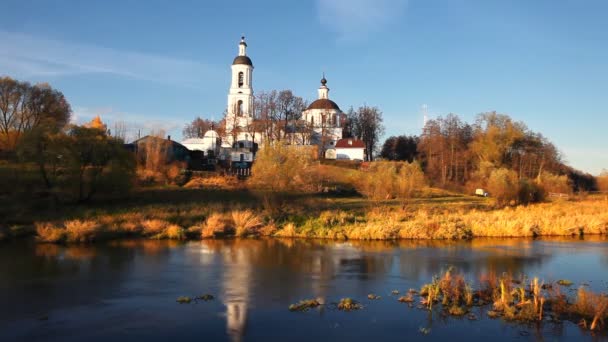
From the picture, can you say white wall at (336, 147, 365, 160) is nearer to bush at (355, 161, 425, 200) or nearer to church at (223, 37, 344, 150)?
church at (223, 37, 344, 150)

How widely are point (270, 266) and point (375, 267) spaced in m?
3.69

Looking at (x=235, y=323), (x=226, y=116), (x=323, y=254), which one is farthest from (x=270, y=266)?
(x=226, y=116)

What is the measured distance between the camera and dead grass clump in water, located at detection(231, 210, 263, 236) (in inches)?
1025

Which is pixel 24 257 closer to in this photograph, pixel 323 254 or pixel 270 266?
pixel 270 266

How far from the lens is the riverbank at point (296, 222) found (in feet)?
83.3

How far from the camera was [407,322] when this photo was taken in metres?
12.1

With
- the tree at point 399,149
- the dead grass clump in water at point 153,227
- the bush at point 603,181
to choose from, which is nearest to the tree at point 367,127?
the tree at point 399,149

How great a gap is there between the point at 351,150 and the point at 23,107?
37.3 m

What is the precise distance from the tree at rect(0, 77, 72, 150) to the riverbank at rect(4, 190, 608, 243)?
86.9 ft

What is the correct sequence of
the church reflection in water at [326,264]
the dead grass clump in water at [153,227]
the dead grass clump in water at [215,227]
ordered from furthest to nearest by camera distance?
the dead grass clump in water at [153,227] < the dead grass clump in water at [215,227] < the church reflection in water at [326,264]

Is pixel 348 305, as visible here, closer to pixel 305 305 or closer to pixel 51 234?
pixel 305 305

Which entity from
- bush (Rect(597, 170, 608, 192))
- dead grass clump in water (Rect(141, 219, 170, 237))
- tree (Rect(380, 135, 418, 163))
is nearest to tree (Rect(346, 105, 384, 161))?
tree (Rect(380, 135, 418, 163))

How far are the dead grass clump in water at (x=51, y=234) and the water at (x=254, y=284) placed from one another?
633mm

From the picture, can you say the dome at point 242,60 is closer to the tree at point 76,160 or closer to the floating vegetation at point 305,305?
the tree at point 76,160
